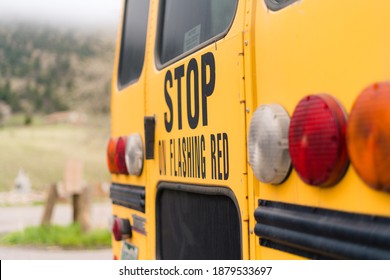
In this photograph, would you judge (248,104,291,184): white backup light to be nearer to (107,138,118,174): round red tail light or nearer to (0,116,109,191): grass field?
(107,138,118,174): round red tail light

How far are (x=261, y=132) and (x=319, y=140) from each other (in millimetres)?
228

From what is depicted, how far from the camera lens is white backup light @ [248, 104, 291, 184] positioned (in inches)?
57.9

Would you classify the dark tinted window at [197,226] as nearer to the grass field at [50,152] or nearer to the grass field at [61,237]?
the grass field at [61,237]

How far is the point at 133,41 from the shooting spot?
3168mm

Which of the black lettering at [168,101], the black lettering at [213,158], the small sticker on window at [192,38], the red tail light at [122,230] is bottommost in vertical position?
the red tail light at [122,230]

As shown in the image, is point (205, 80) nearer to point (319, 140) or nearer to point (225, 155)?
point (225, 155)

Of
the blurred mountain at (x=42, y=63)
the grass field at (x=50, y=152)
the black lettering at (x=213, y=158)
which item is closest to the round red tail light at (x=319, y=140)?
the black lettering at (x=213, y=158)

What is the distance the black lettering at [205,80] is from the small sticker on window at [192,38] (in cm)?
24

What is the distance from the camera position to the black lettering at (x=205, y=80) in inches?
77.9

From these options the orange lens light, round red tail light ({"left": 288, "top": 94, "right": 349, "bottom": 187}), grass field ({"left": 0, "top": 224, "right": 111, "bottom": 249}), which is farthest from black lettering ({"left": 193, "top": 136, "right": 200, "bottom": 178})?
grass field ({"left": 0, "top": 224, "right": 111, "bottom": 249})

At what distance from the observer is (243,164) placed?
174 centimetres

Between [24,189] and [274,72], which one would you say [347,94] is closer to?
[274,72]

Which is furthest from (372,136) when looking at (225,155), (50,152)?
(50,152)
